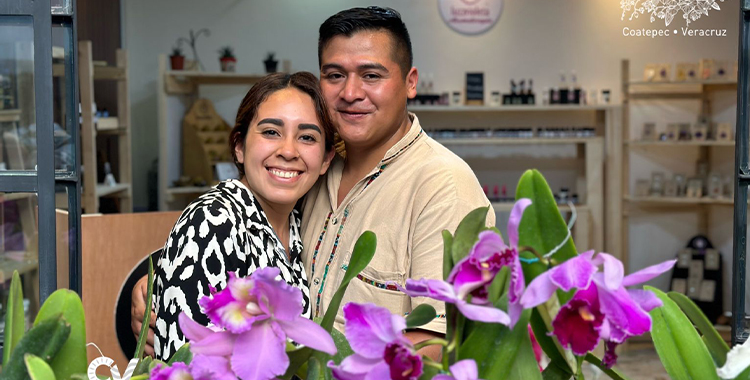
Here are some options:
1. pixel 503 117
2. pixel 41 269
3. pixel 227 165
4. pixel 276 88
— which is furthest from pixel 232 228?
pixel 503 117

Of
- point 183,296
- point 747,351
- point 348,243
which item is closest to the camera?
point 747,351

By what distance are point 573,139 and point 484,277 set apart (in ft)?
18.0

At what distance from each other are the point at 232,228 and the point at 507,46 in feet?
17.1

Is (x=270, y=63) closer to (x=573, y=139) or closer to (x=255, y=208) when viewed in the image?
(x=573, y=139)

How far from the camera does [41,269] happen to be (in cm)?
96

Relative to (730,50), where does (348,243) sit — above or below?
below

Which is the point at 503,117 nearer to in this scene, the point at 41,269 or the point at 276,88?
the point at 276,88

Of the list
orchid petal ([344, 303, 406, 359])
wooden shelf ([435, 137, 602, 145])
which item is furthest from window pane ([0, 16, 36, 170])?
wooden shelf ([435, 137, 602, 145])

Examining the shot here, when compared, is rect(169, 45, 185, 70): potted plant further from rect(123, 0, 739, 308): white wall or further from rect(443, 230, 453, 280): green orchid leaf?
rect(443, 230, 453, 280): green orchid leaf

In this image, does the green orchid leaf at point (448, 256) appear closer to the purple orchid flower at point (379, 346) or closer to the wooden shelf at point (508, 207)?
the purple orchid flower at point (379, 346)

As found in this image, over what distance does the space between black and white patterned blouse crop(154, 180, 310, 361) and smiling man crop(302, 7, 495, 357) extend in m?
0.24

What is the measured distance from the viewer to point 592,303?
473mm

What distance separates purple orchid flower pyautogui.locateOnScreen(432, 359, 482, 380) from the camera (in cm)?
44

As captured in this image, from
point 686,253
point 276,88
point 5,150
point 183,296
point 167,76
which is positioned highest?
point 167,76
